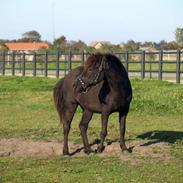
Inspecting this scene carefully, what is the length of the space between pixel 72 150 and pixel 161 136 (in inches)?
94.1

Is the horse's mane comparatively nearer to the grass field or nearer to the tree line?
the grass field

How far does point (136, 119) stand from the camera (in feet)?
51.4

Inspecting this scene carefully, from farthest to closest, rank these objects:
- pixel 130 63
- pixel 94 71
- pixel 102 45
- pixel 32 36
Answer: pixel 32 36, pixel 102 45, pixel 130 63, pixel 94 71

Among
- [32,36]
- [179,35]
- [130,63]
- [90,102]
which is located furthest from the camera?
[32,36]

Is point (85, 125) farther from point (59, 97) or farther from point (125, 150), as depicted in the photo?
point (125, 150)

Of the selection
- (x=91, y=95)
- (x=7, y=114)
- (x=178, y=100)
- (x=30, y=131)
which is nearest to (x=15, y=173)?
(x=91, y=95)

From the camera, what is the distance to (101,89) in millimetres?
9828

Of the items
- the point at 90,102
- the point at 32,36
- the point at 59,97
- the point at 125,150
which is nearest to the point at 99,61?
the point at 90,102

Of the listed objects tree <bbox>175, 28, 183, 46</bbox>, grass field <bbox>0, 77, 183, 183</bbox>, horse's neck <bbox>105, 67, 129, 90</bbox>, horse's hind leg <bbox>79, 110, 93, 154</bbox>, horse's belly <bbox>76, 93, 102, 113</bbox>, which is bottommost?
grass field <bbox>0, 77, 183, 183</bbox>

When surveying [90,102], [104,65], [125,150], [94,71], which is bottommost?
[125,150]

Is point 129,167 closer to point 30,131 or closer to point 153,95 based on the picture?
point 30,131

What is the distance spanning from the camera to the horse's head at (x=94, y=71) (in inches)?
372

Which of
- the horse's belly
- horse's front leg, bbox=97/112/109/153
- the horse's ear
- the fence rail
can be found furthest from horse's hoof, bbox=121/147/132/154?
the fence rail

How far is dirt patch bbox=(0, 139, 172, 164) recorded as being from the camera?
9.61 metres
